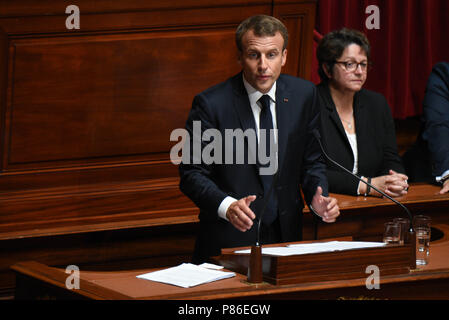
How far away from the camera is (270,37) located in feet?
9.64

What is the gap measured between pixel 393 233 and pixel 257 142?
60 cm

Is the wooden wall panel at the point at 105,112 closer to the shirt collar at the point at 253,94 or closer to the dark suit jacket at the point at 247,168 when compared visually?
the dark suit jacket at the point at 247,168

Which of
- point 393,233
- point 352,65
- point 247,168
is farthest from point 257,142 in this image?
point 352,65

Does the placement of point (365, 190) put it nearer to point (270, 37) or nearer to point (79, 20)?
point (270, 37)

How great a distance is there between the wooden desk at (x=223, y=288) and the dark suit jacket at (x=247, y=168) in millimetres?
482

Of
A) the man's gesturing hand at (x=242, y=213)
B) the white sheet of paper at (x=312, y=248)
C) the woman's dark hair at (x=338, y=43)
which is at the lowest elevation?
the white sheet of paper at (x=312, y=248)

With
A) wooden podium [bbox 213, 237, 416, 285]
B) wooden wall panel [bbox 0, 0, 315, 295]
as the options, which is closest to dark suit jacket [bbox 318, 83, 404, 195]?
wooden wall panel [bbox 0, 0, 315, 295]

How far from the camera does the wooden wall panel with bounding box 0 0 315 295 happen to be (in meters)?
3.59

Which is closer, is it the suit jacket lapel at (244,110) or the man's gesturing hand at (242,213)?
the man's gesturing hand at (242,213)

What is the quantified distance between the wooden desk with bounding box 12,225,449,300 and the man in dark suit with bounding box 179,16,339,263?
1.59 feet

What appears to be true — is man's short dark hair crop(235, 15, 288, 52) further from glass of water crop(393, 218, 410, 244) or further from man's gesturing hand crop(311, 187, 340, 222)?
glass of water crop(393, 218, 410, 244)

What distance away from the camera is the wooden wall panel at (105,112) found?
359 centimetres

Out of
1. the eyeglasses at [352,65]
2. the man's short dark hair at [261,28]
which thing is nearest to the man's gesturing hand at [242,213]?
the man's short dark hair at [261,28]
